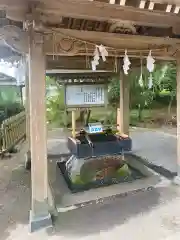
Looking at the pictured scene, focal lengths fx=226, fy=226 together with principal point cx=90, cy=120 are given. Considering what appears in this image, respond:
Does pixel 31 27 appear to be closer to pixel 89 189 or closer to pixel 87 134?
pixel 87 134

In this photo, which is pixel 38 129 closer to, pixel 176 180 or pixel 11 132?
pixel 176 180

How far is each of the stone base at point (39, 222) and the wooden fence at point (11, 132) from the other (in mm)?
4114

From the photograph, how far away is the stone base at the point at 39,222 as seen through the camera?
2.83 metres

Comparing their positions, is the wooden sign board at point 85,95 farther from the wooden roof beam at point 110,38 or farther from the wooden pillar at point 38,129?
the wooden pillar at point 38,129

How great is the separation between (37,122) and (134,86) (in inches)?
417

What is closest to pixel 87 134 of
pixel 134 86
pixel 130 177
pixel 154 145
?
pixel 130 177

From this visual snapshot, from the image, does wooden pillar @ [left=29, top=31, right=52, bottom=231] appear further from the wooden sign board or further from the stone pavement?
the stone pavement

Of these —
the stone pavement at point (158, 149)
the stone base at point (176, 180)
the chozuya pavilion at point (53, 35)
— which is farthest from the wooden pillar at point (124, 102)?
the chozuya pavilion at point (53, 35)

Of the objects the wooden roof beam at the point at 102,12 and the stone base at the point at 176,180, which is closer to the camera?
the wooden roof beam at the point at 102,12

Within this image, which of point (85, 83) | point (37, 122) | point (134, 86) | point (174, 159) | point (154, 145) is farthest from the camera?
point (134, 86)

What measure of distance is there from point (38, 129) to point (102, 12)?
1.70m

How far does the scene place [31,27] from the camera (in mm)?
2703

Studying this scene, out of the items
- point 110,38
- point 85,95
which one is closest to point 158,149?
point 85,95

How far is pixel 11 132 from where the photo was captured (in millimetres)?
7496
